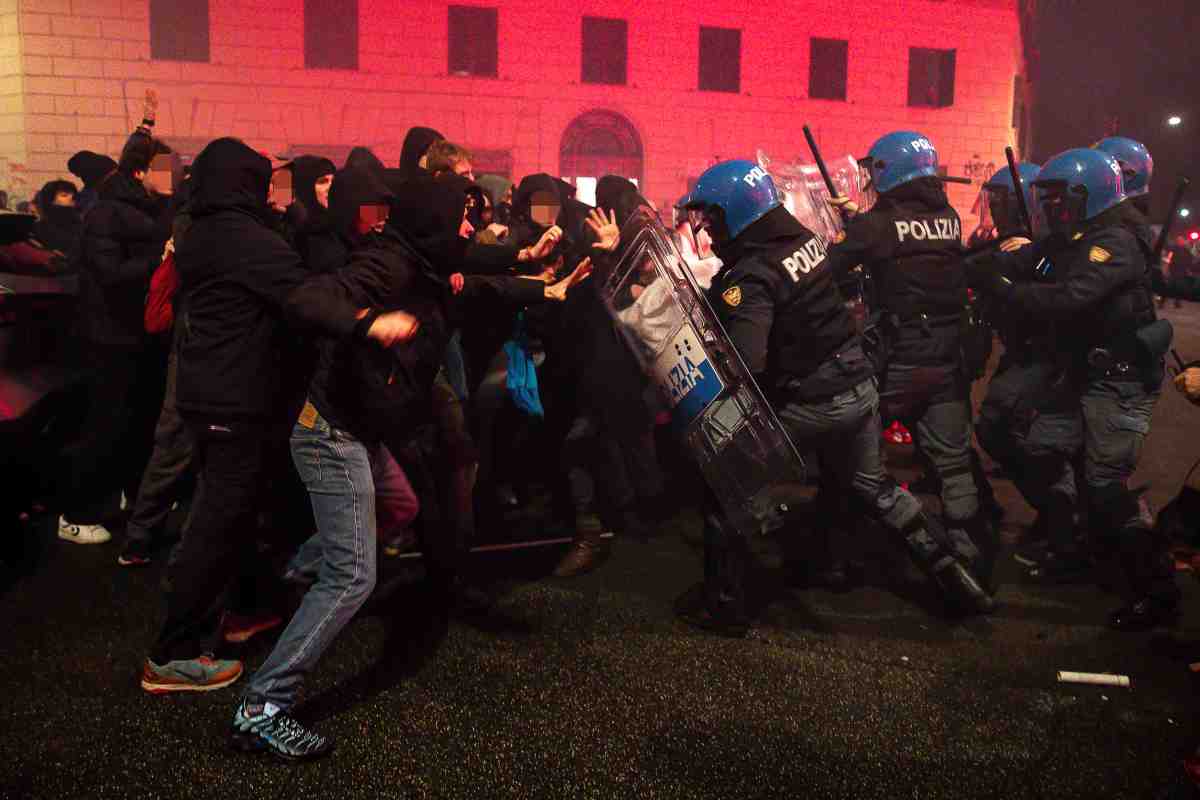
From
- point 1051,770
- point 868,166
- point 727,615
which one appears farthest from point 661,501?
point 1051,770

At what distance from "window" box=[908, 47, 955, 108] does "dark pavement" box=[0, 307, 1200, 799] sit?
23.5 m

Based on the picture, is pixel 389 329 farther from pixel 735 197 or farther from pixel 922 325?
pixel 922 325

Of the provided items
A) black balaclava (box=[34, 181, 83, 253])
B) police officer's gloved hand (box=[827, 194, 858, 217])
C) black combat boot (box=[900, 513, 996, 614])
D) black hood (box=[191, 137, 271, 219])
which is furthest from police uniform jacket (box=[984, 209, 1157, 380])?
black balaclava (box=[34, 181, 83, 253])

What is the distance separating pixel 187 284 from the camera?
3.40 m

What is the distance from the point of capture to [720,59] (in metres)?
23.7

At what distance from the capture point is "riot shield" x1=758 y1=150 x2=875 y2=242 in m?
6.48

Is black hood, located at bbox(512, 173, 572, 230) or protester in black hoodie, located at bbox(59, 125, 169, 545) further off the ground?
black hood, located at bbox(512, 173, 572, 230)

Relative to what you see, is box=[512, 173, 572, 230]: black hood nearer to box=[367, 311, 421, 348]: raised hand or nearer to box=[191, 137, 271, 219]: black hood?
box=[191, 137, 271, 219]: black hood

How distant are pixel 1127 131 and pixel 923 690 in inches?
1462

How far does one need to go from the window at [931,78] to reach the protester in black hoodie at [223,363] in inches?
989

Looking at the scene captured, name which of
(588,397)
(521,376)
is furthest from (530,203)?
(588,397)

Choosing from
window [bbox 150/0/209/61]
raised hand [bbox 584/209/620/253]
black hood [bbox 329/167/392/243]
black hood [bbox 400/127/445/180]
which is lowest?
raised hand [bbox 584/209/620/253]

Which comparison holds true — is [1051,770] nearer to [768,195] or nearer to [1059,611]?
[1059,611]

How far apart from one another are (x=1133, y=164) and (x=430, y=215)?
500 cm
